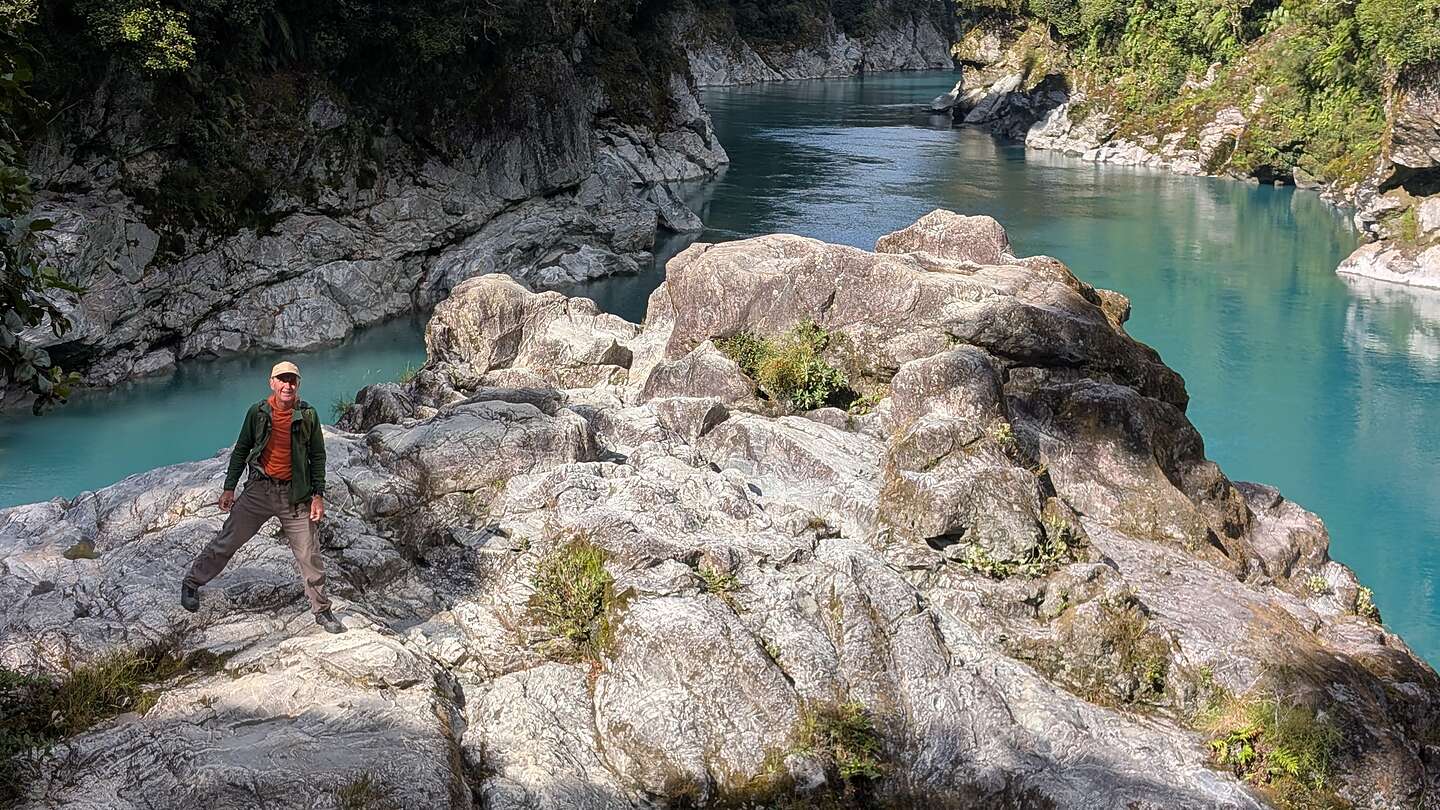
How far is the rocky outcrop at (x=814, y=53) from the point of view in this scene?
116125mm

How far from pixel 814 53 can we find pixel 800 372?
121755 mm

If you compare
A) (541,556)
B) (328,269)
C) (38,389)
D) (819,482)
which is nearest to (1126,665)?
(819,482)

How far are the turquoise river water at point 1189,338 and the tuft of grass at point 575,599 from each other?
48.5ft

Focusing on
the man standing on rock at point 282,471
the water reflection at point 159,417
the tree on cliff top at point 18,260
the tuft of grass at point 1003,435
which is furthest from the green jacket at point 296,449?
the water reflection at point 159,417

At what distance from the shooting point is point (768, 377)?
17.7m

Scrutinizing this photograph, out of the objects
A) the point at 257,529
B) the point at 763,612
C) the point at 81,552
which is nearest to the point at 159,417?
the point at 81,552

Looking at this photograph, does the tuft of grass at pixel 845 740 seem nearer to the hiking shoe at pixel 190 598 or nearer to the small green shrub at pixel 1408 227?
Answer: the hiking shoe at pixel 190 598

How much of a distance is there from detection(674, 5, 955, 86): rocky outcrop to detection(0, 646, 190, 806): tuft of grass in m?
101

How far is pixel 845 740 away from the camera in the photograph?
1080cm

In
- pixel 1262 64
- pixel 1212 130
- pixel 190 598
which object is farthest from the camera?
pixel 1212 130

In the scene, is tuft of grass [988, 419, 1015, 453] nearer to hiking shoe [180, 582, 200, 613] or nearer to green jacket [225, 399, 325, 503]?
green jacket [225, 399, 325, 503]

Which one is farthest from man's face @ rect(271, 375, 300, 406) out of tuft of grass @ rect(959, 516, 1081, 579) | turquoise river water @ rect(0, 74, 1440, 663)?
turquoise river water @ rect(0, 74, 1440, 663)

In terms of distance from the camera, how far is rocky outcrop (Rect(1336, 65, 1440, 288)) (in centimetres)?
4341

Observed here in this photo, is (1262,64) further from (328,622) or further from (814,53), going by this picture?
(328,622)
